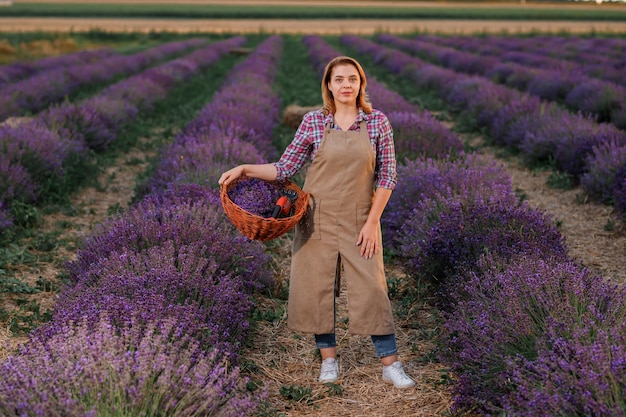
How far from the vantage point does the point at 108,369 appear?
2398mm

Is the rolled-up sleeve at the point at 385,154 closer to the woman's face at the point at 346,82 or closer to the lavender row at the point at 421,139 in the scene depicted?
the woman's face at the point at 346,82

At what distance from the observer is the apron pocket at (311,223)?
330 centimetres

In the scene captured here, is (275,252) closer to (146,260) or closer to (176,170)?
(176,170)

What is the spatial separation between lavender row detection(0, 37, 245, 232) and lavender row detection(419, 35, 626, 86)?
8798mm

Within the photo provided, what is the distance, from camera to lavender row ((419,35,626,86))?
1514 cm

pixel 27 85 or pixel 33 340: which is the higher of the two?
pixel 33 340

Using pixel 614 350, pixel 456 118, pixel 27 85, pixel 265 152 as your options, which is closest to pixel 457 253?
pixel 614 350

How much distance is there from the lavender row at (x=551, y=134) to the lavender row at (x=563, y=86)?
0.68m

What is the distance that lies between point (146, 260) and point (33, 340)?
0.86 m

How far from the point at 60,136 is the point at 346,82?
5593 millimetres

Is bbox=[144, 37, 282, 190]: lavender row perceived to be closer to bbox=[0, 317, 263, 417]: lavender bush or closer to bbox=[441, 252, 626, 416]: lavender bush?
bbox=[441, 252, 626, 416]: lavender bush

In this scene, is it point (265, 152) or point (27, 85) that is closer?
point (265, 152)

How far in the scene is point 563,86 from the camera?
12.9m

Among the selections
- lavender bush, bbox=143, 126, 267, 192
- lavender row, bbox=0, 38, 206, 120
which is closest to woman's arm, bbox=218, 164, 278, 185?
lavender bush, bbox=143, 126, 267, 192
